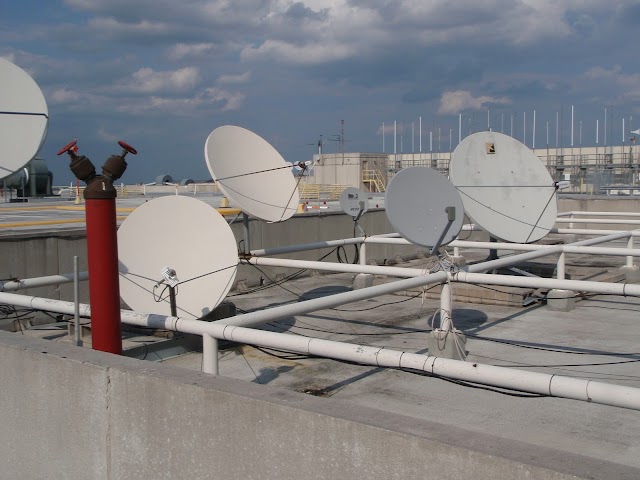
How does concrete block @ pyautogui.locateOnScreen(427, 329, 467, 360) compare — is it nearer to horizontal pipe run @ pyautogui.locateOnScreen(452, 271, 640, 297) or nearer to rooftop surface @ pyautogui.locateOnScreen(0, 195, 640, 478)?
rooftop surface @ pyautogui.locateOnScreen(0, 195, 640, 478)

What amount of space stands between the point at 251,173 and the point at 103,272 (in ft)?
24.4

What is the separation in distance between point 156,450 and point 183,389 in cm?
49

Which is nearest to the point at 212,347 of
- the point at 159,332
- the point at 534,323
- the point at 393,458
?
the point at 393,458

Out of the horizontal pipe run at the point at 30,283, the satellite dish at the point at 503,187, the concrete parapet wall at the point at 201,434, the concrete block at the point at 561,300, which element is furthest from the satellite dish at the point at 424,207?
the concrete parapet wall at the point at 201,434

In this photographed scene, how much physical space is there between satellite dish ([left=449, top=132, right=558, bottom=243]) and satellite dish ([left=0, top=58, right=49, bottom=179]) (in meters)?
7.24

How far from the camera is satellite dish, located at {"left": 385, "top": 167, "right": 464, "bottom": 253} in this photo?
928 cm

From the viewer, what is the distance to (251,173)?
12.8 m

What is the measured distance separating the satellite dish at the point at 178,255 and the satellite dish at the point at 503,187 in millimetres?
5522

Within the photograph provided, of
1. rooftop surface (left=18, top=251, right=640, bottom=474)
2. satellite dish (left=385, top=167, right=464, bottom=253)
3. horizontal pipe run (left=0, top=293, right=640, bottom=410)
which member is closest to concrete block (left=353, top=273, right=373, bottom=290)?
rooftop surface (left=18, top=251, right=640, bottom=474)

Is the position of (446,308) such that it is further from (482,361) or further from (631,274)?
(631,274)

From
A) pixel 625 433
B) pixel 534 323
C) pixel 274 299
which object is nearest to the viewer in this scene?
pixel 625 433

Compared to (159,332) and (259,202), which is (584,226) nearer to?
(259,202)

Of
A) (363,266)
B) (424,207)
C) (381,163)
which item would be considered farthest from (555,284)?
(381,163)

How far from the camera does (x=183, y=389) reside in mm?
4289
